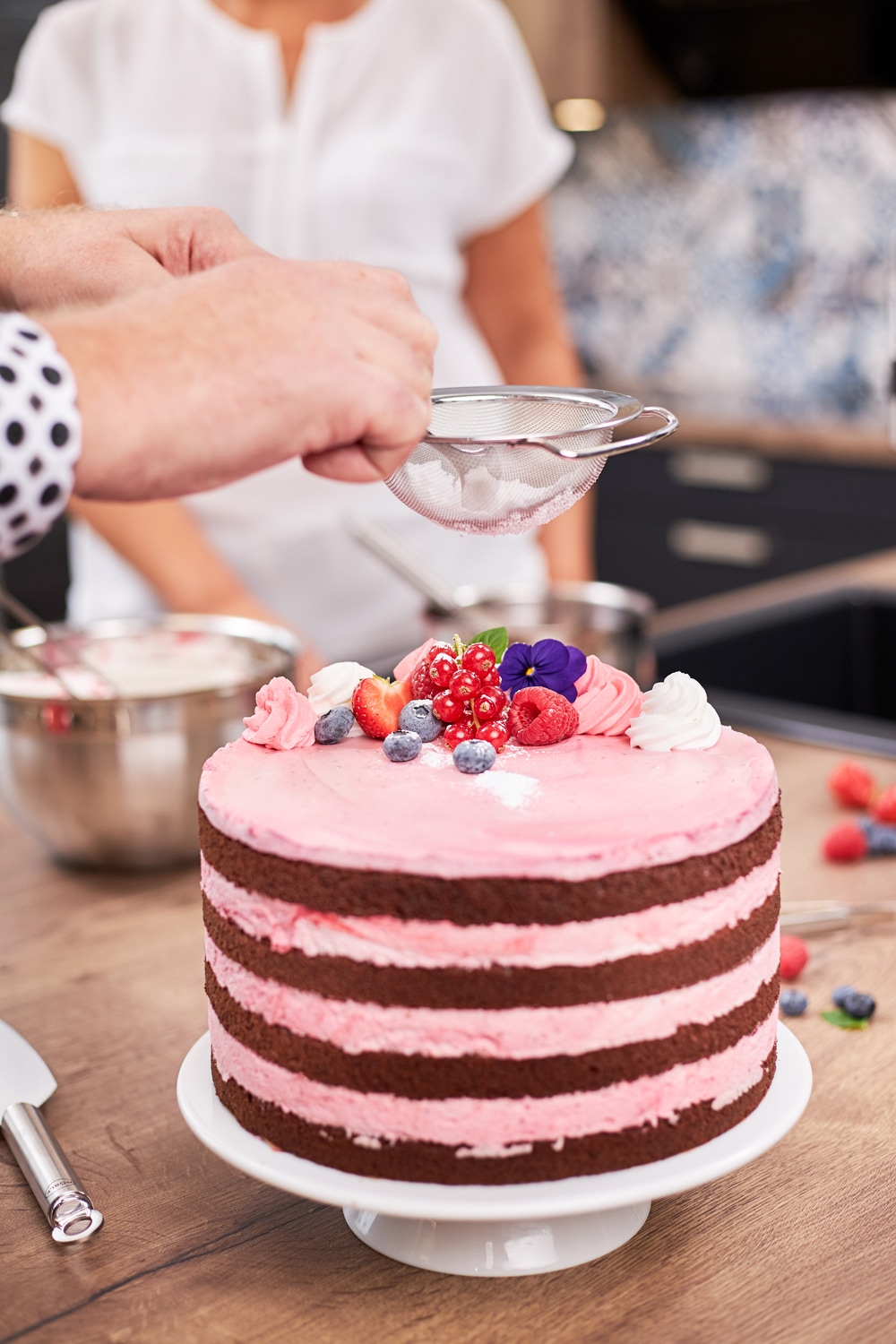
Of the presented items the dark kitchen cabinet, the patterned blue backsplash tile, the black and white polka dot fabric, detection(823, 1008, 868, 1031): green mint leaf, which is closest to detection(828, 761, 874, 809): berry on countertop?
detection(823, 1008, 868, 1031): green mint leaf

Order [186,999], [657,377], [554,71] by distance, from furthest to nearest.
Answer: [657,377]
[554,71]
[186,999]

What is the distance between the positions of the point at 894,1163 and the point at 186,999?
57 cm

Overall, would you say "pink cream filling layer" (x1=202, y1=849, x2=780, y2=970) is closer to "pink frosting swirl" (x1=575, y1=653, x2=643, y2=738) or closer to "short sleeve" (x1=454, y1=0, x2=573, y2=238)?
"pink frosting swirl" (x1=575, y1=653, x2=643, y2=738)

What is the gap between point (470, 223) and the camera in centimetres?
232

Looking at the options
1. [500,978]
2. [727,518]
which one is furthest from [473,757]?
[727,518]

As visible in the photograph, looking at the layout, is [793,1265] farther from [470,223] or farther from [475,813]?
[470,223]

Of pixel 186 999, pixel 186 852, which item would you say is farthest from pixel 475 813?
pixel 186 852

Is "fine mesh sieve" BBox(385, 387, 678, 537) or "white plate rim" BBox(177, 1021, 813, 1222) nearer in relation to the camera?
"white plate rim" BBox(177, 1021, 813, 1222)

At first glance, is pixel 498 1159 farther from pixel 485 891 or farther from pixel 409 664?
pixel 409 664

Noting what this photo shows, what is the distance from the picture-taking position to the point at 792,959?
1.16 meters

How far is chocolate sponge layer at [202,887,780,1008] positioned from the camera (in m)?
0.77

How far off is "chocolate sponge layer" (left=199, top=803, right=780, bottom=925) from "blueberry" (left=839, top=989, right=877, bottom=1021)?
353 millimetres

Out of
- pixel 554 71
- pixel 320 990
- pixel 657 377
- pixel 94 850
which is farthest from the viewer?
pixel 657 377

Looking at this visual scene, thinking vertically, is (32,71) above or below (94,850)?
above
